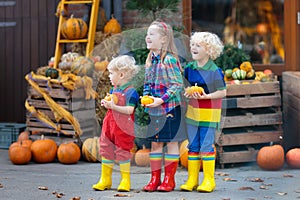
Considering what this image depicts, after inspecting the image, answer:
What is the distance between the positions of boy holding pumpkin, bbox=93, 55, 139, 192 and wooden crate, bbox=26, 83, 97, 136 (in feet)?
6.35

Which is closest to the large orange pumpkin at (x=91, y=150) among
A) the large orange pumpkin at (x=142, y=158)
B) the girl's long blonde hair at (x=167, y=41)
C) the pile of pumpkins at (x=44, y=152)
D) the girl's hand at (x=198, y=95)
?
the pile of pumpkins at (x=44, y=152)

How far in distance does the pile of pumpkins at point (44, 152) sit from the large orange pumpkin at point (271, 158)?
1.98m

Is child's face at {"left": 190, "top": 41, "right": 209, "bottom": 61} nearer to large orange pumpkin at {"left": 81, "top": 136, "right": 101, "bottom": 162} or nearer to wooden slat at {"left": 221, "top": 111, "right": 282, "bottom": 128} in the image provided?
wooden slat at {"left": 221, "top": 111, "right": 282, "bottom": 128}

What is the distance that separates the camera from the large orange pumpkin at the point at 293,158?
278 inches

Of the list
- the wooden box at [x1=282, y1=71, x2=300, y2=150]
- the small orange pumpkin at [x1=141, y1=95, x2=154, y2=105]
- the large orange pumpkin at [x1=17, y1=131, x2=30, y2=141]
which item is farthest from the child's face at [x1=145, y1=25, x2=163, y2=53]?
the large orange pumpkin at [x1=17, y1=131, x2=30, y2=141]

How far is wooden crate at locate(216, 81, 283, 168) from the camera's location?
7.13 m

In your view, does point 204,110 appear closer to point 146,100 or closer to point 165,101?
point 165,101

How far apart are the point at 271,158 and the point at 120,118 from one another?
1901 millimetres

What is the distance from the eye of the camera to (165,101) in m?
5.77

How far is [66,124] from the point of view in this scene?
7852 mm

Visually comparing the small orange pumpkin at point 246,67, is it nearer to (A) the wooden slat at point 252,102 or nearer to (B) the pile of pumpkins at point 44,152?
(A) the wooden slat at point 252,102

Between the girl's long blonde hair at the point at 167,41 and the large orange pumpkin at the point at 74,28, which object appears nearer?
the girl's long blonde hair at the point at 167,41

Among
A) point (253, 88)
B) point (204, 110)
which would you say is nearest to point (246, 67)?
point (253, 88)

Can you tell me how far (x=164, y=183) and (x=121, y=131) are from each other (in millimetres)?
584
